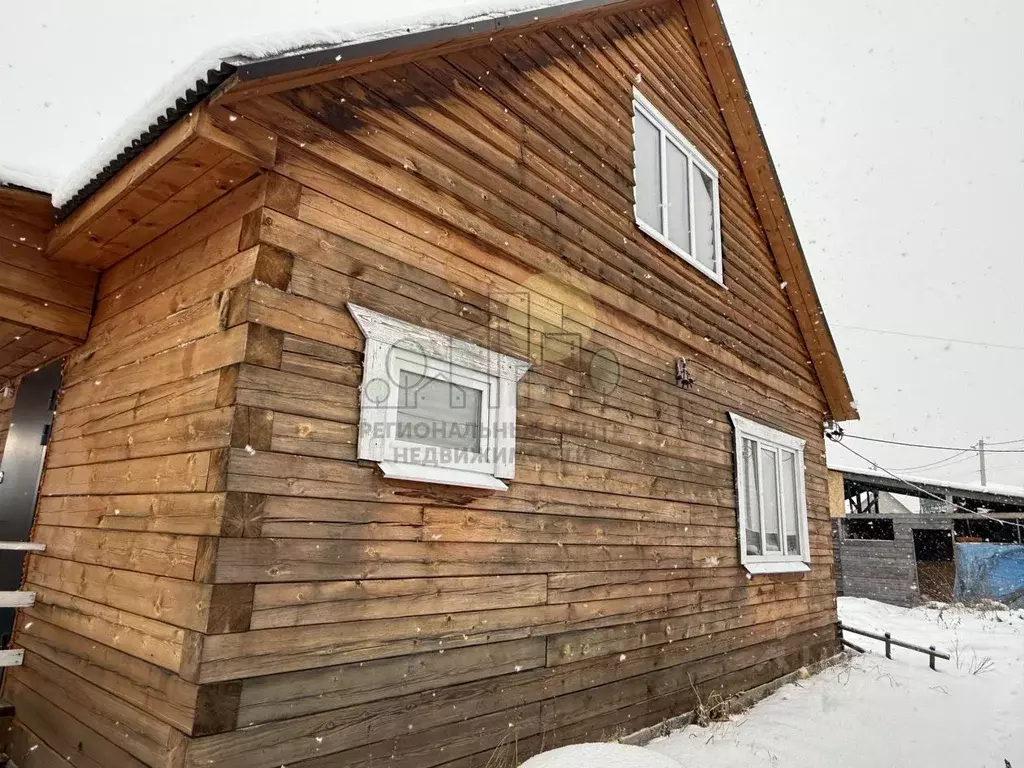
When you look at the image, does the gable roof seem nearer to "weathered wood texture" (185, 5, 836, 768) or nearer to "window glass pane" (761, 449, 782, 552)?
"weathered wood texture" (185, 5, 836, 768)

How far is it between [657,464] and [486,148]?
10.7 feet

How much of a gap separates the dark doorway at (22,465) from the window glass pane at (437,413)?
11.0ft

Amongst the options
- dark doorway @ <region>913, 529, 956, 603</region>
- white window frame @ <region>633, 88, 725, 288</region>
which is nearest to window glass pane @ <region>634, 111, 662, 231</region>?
white window frame @ <region>633, 88, 725, 288</region>

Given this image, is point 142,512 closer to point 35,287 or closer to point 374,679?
point 374,679

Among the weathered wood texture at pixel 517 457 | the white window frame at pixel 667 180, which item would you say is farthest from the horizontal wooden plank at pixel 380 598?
the white window frame at pixel 667 180

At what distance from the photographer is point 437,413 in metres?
4.25

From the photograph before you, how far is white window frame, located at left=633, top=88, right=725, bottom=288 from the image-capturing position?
23.0ft

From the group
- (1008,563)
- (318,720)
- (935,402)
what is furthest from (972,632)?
(935,402)

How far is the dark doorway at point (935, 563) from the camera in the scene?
1883 centimetres

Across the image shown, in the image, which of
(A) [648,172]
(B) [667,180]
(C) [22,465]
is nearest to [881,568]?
(B) [667,180]

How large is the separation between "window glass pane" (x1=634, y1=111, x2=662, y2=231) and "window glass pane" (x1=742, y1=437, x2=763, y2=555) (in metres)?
2.97

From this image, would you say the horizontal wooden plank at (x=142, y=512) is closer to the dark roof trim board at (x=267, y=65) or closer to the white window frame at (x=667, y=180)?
the dark roof trim board at (x=267, y=65)

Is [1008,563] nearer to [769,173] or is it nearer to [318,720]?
[769,173]

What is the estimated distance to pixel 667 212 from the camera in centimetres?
743
